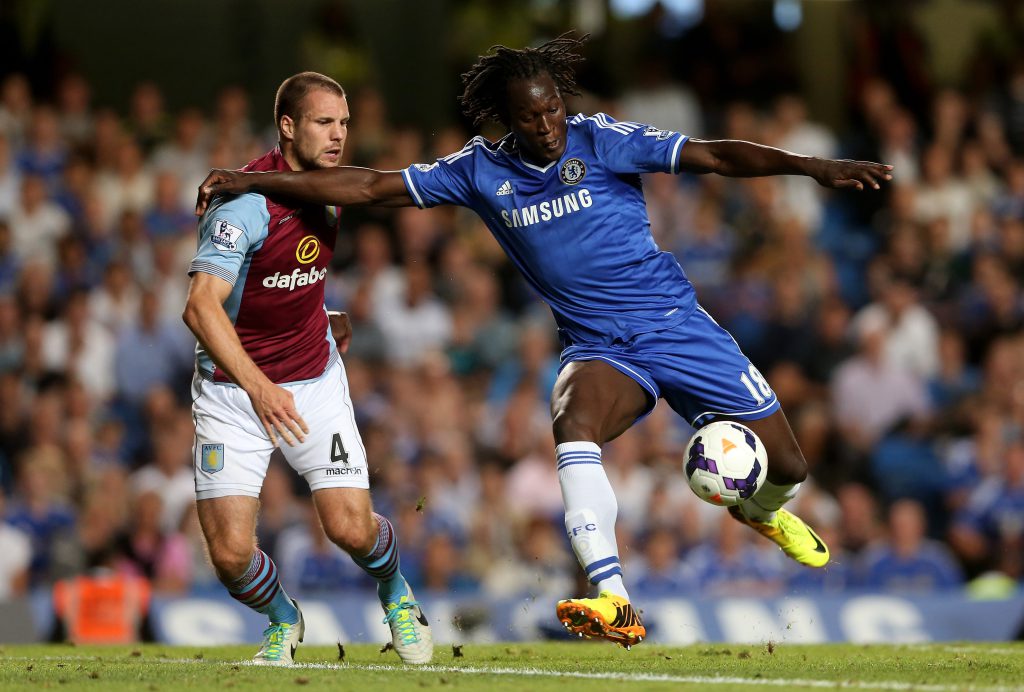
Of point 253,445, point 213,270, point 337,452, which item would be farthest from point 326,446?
point 213,270

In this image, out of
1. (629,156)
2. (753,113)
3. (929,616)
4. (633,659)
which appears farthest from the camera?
(753,113)

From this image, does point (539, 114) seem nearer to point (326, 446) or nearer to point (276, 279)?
point (276, 279)

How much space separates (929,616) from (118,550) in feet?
20.2

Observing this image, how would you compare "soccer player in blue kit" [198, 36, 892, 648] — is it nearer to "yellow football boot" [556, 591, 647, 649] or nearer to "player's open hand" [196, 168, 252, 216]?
"player's open hand" [196, 168, 252, 216]

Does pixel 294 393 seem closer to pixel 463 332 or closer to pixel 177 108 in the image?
pixel 463 332

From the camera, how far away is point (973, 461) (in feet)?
45.0

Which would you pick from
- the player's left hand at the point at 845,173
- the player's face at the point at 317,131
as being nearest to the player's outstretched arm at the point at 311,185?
the player's face at the point at 317,131

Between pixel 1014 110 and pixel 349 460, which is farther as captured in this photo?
pixel 1014 110

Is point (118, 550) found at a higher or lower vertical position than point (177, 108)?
lower

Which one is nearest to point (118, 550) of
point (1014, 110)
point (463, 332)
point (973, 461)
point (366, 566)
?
point (463, 332)

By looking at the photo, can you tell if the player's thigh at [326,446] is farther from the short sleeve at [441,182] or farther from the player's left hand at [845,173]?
the player's left hand at [845,173]

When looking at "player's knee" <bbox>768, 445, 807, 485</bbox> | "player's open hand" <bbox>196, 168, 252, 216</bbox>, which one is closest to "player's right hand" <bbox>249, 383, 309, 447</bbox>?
"player's open hand" <bbox>196, 168, 252, 216</bbox>

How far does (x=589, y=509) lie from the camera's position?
684cm

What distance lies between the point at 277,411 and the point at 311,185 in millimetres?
1219
